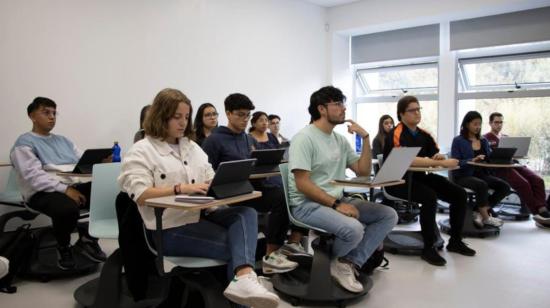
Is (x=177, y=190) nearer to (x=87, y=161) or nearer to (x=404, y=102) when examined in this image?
(x=87, y=161)

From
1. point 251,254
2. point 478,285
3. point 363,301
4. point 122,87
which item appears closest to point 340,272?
point 363,301

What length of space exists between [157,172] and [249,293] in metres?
0.70

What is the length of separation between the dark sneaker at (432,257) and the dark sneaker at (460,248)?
1.06ft

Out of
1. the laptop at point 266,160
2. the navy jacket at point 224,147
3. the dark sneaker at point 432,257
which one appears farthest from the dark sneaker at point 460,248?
the navy jacket at point 224,147

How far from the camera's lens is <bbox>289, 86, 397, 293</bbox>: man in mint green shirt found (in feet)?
8.52

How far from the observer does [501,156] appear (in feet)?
14.2

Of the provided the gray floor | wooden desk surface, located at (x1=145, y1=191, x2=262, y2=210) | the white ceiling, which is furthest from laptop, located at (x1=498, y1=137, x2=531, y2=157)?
wooden desk surface, located at (x1=145, y1=191, x2=262, y2=210)

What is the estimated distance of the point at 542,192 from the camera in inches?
188

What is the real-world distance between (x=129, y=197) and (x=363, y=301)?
1.51 metres

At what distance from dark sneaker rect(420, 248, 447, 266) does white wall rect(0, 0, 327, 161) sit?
3.24m

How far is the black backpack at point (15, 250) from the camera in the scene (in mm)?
2834

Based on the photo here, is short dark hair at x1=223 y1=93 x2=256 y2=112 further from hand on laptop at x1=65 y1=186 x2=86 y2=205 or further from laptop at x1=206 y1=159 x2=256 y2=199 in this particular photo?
hand on laptop at x1=65 y1=186 x2=86 y2=205

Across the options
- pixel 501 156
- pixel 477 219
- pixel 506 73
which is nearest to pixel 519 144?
pixel 501 156

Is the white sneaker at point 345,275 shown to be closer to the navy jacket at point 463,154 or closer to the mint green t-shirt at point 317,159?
the mint green t-shirt at point 317,159
